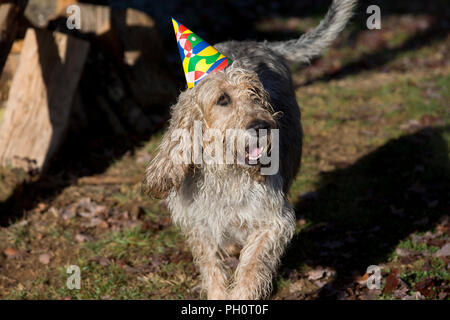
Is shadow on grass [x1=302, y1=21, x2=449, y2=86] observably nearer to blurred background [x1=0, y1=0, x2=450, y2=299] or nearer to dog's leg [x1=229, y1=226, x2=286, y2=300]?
blurred background [x1=0, y1=0, x2=450, y2=299]

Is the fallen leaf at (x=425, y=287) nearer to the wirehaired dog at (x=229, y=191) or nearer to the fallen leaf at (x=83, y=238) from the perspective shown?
the wirehaired dog at (x=229, y=191)

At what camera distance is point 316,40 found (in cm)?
668

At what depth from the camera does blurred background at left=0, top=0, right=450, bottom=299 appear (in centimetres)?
542

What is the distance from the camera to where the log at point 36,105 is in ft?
23.2

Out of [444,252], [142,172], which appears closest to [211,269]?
[444,252]

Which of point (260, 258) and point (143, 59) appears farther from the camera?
point (143, 59)

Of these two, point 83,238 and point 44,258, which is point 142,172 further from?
point 44,258

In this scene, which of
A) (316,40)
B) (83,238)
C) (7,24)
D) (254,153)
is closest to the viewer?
(254,153)

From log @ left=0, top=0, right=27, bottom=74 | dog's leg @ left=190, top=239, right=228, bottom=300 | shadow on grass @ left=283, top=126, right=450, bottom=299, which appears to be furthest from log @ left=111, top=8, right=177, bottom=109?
dog's leg @ left=190, top=239, right=228, bottom=300

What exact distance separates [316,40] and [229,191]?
9.55ft

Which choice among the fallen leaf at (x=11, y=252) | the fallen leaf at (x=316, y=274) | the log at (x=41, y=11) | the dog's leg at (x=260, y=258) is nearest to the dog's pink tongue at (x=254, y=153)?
the dog's leg at (x=260, y=258)

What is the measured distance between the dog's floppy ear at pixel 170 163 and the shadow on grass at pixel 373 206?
173 cm

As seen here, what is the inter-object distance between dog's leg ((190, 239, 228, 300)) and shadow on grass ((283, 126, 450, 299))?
A: 94cm

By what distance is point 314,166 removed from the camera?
760cm
